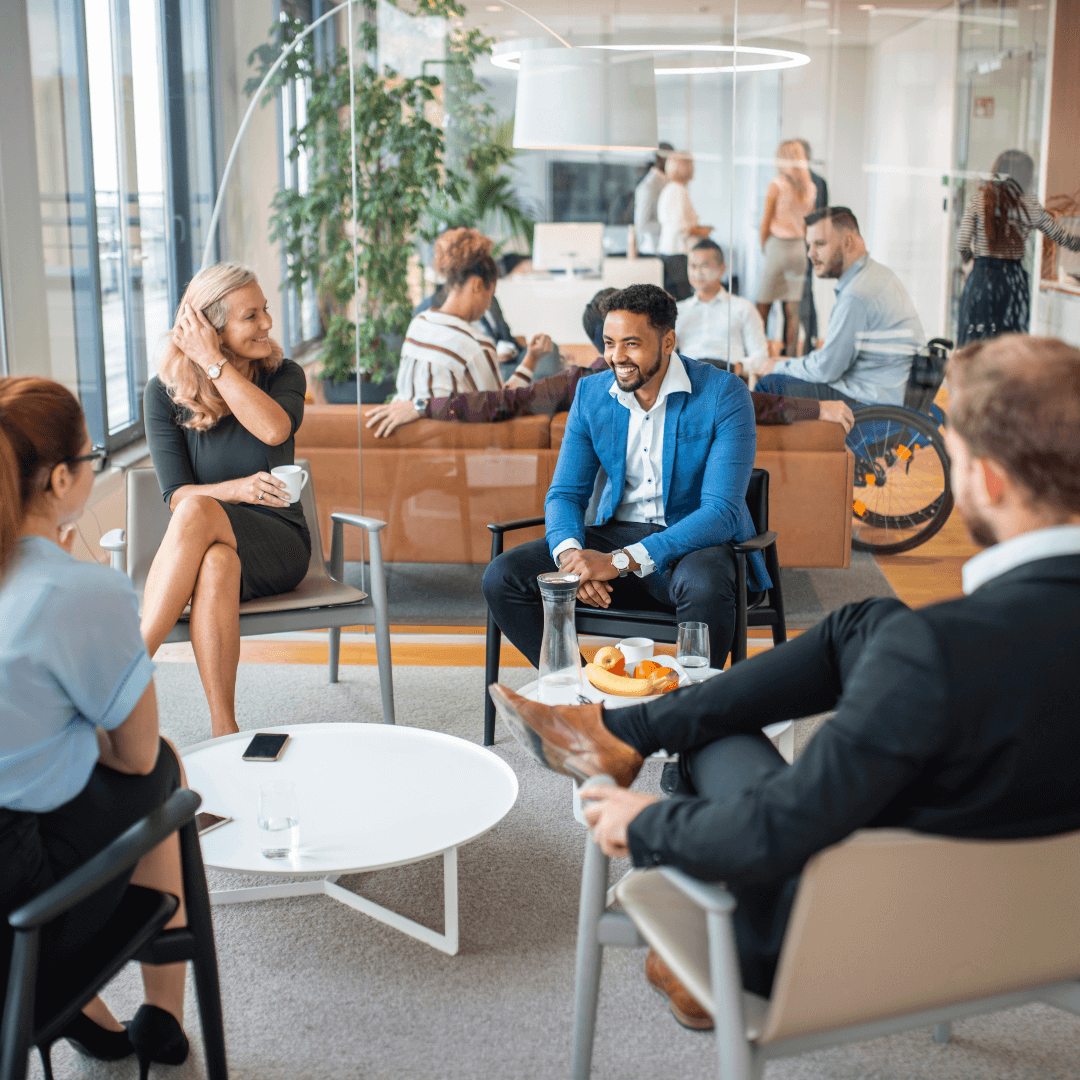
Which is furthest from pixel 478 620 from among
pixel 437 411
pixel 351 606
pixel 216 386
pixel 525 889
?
pixel 525 889

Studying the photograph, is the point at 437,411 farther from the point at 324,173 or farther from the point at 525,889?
the point at 525,889

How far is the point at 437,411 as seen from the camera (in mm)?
4172

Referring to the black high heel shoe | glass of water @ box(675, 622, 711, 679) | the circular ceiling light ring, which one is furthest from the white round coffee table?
the circular ceiling light ring

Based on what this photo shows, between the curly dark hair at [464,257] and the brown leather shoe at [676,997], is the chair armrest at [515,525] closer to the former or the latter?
the curly dark hair at [464,257]

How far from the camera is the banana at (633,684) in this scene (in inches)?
90.7

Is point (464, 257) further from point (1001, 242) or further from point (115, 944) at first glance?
point (115, 944)

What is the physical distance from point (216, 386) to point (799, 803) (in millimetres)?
2408

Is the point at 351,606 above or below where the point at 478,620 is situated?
above

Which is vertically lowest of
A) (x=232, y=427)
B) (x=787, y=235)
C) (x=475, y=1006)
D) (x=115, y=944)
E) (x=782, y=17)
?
(x=475, y=1006)

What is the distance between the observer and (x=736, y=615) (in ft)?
9.89

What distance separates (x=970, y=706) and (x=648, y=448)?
221cm

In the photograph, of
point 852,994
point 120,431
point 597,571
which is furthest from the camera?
point 120,431

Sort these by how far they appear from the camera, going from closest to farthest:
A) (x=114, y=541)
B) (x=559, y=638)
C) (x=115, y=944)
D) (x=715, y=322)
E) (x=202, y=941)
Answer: (x=115, y=944), (x=202, y=941), (x=559, y=638), (x=114, y=541), (x=715, y=322)

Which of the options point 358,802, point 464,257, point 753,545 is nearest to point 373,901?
point 358,802
